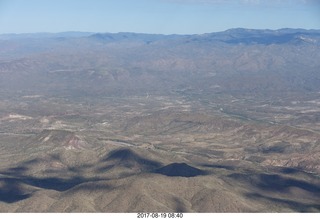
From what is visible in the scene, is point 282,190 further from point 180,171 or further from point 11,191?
point 11,191

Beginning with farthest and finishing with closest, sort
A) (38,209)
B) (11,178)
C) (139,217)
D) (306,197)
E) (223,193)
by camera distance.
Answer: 1. (11,178)
2. (306,197)
3. (223,193)
4. (38,209)
5. (139,217)

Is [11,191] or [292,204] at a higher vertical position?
[292,204]

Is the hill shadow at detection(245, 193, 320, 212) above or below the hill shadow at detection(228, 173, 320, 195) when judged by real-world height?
above

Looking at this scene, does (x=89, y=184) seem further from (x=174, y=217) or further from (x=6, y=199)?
(x=174, y=217)

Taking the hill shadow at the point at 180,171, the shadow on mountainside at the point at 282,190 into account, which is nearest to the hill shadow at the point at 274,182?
the shadow on mountainside at the point at 282,190

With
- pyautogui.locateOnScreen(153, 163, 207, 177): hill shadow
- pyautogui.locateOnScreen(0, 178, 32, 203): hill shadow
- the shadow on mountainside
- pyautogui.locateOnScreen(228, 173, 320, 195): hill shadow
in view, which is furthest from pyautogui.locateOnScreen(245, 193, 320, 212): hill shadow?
pyautogui.locateOnScreen(0, 178, 32, 203): hill shadow

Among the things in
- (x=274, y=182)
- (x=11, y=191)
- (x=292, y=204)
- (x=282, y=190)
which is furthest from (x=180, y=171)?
(x=11, y=191)

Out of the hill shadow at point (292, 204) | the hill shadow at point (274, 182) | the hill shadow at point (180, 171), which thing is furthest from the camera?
the hill shadow at point (180, 171)

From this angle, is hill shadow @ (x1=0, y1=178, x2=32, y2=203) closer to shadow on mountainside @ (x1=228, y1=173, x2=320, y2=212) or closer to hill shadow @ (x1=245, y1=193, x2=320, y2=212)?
hill shadow @ (x1=245, y1=193, x2=320, y2=212)

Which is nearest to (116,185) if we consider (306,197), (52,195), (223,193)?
(52,195)

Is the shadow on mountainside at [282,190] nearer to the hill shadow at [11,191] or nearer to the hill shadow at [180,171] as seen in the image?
the hill shadow at [180,171]

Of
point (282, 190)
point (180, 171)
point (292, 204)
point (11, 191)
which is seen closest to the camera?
point (292, 204)
